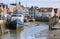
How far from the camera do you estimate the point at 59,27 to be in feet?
6.53

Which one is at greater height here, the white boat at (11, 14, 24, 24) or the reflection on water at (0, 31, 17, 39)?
the white boat at (11, 14, 24, 24)

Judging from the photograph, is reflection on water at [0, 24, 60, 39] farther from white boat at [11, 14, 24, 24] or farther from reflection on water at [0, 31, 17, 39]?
white boat at [11, 14, 24, 24]

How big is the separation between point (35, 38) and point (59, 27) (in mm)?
294

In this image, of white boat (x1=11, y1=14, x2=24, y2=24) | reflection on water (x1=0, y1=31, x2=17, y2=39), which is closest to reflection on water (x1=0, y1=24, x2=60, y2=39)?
reflection on water (x1=0, y1=31, x2=17, y2=39)

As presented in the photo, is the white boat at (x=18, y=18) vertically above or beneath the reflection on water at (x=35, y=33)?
above

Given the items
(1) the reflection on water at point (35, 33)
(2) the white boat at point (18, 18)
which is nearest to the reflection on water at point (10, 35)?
(1) the reflection on water at point (35, 33)

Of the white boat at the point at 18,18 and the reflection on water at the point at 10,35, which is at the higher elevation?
the white boat at the point at 18,18

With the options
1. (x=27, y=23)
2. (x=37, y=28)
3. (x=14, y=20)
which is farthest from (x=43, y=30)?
(x=14, y=20)

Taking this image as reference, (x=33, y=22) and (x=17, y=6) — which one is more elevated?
(x=17, y=6)

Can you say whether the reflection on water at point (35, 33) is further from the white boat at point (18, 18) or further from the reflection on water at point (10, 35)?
the white boat at point (18, 18)

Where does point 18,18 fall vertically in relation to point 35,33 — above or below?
above

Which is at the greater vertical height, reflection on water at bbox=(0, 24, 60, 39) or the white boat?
the white boat

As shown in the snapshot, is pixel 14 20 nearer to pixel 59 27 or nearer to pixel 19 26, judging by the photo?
pixel 19 26

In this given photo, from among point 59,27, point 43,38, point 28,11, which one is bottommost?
point 43,38
